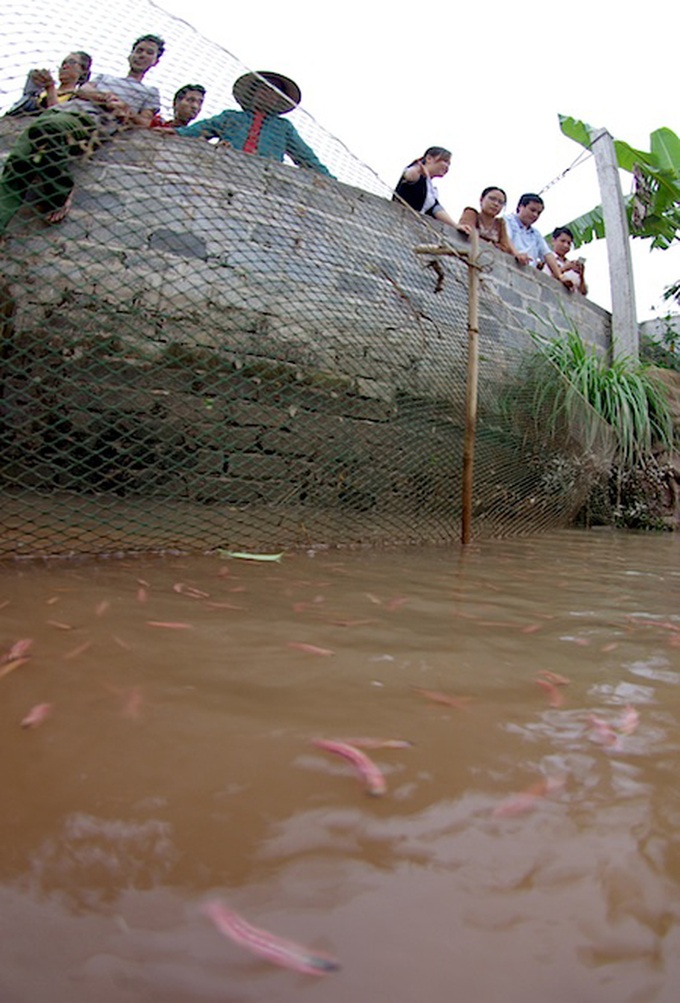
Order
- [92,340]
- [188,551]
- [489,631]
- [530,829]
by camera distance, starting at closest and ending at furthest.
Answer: [530,829]
[489,631]
[188,551]
[92,340]

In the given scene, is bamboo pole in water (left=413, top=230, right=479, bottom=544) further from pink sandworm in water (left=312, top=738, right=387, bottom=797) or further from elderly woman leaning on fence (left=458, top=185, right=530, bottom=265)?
pink sandworm in water (left=312, top=738, right=387, bottom=797)

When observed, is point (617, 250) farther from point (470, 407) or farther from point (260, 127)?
point (260, 127)

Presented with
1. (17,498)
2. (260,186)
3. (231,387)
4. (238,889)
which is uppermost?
(260,186)

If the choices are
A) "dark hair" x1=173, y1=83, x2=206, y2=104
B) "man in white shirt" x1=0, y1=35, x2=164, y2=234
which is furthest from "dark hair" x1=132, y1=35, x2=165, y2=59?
"dark hair" x1=173, y1=83, x2=206, y2=104

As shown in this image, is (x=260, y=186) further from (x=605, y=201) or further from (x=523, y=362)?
(x=605, y=201)

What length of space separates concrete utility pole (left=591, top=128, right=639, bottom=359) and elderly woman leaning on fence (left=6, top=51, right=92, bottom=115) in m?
5.42

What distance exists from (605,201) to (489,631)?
22.2 feet

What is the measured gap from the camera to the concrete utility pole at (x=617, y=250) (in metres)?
6.83

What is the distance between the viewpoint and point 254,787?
734 mm

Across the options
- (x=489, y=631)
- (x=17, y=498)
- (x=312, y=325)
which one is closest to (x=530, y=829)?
(x=489, y=631)

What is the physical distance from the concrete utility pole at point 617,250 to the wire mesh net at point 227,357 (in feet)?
9.27

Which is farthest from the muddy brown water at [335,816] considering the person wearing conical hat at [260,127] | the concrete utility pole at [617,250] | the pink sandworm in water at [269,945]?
the concrete utility pole at [617,250]

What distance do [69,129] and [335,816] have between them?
9.94 ft

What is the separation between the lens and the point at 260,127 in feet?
12.1
